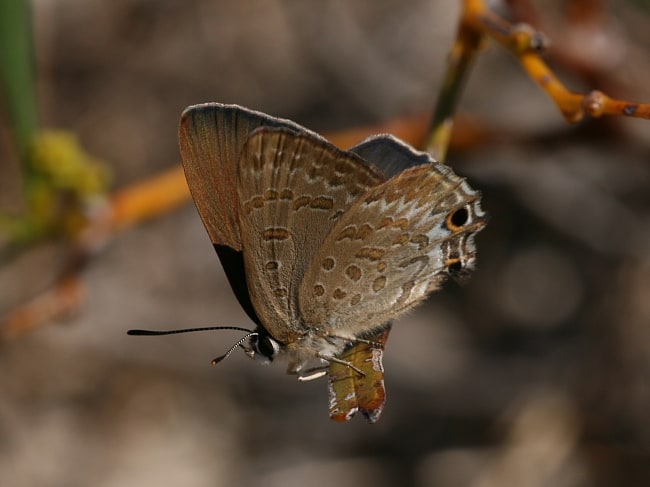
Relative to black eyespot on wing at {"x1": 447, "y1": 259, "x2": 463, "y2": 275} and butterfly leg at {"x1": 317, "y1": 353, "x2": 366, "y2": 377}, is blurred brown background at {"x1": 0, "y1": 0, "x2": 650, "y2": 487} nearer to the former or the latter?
black eyespot on wing at {"x1": 447, "y1": 259, "x2": 463, "y2": 275}

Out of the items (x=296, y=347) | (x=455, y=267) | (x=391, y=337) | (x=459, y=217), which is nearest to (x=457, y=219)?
(x=459, y=217)

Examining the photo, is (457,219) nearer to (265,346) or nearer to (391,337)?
(265,346)

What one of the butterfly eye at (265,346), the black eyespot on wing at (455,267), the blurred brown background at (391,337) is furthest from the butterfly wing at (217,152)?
the blurred brown background at (391,337)

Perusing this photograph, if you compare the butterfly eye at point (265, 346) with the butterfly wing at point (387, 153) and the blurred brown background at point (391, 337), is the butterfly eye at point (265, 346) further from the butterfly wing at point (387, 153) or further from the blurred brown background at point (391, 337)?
the blurred brown background at point (391, 337)

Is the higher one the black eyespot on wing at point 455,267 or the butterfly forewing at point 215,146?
the butterfly forewing at point 215,146

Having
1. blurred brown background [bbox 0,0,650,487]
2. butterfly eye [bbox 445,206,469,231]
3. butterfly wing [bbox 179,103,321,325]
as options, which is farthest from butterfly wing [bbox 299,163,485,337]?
blurred brown background [bbox 0,0,650,487]

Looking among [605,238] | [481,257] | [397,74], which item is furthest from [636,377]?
[397,74]
